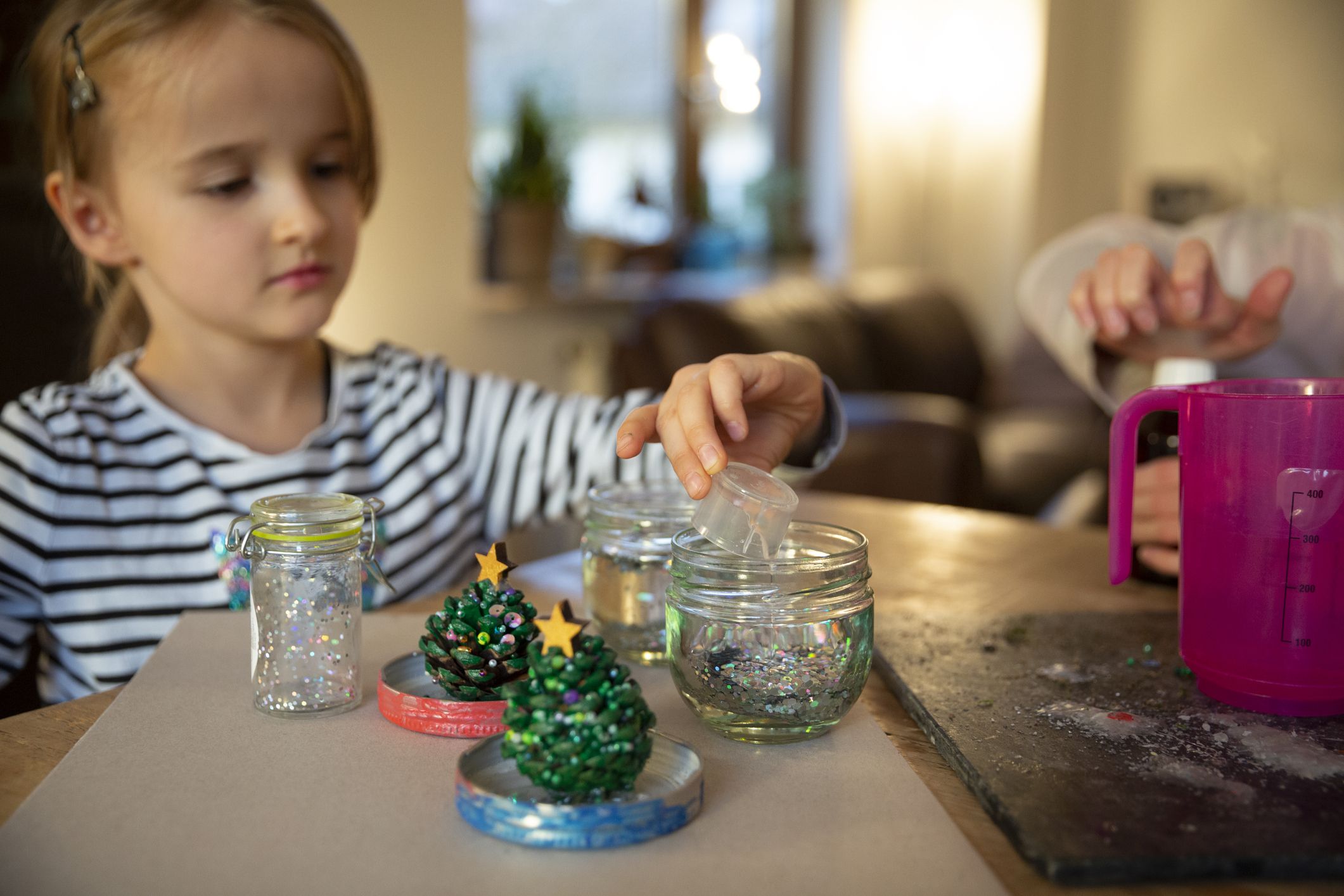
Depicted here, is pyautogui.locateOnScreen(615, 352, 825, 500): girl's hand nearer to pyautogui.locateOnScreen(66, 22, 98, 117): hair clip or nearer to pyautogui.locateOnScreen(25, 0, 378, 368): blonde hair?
pyautogui.locateOnScreen(25, 0, 378, 368): blonde hair

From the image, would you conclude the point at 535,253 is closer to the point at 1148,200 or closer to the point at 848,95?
the point at 848,95

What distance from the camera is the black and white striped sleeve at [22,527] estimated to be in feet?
3.04

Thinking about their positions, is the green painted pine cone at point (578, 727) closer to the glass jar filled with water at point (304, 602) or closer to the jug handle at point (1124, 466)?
the glass jar filled with water at point (304, 602)

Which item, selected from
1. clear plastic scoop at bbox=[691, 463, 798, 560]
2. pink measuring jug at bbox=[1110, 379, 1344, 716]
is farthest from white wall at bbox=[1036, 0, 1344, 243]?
clear plastic scoop at bbox=[691, 463, 798, 560]

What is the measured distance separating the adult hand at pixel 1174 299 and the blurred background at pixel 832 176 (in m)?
1.23

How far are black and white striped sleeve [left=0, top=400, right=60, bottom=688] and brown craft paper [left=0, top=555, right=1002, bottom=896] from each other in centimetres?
41

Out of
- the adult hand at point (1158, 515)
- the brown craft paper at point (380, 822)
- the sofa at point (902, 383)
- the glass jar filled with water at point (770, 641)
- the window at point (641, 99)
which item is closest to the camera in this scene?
the brown craft paper at point (380, 822)

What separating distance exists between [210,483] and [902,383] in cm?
283

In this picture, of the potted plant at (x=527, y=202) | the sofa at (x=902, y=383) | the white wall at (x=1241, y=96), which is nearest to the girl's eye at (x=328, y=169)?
the sofa at (x=902, y=383)

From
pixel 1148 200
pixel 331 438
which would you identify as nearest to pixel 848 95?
pixel 1148 200

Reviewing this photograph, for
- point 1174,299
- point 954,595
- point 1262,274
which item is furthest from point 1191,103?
point 954,595

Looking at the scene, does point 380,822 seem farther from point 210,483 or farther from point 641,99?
point 641,99

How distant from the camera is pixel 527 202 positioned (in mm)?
2855

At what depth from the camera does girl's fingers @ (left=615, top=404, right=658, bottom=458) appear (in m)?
0.66
